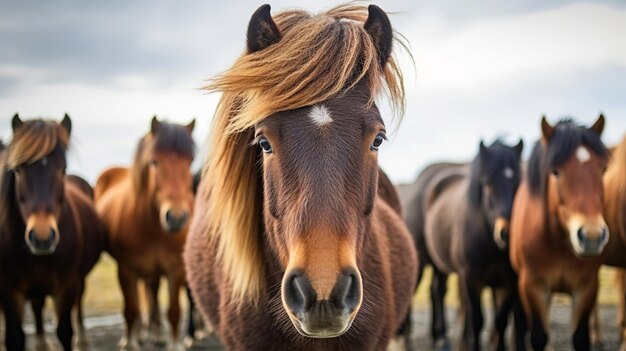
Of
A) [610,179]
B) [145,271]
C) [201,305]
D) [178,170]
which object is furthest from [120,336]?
[610,179]

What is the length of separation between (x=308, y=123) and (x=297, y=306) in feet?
2.30

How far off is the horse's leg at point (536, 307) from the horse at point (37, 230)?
4.65 meters

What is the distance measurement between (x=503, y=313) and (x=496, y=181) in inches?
61.6

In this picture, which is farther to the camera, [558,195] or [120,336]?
[120,336]

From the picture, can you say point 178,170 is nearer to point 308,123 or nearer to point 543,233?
point 543,233

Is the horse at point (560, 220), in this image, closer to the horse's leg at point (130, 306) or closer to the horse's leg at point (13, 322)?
the horse's leg at point (130, 306)

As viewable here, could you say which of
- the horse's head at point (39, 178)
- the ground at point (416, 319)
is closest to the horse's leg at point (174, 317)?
the ground at point (416, 319)

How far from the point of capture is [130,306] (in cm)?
772

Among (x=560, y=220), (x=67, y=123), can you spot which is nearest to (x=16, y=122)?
(x=67, y=123)

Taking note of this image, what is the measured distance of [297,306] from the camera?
2.11 meters

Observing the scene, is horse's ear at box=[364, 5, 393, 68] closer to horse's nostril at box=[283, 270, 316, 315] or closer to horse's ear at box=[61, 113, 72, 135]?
horse's nostril at box=[283, 270, 316, 315]

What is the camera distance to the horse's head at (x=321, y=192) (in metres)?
2.08

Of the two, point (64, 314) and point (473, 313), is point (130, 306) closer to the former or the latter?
point (64, 314)

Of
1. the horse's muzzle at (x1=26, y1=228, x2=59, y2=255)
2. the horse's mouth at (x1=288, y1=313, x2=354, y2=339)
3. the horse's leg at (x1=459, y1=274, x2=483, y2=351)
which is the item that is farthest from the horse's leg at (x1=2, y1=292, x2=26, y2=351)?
the horse's leg at (x1=459, y1=274, x2=483, y2=351)
